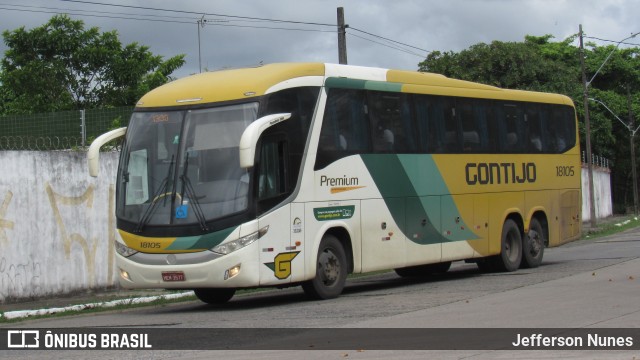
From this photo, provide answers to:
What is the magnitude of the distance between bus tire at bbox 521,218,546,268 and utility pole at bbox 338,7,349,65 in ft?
22.7

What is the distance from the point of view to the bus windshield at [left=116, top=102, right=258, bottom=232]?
46.1ft

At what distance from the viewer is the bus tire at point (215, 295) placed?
1603 centimetres

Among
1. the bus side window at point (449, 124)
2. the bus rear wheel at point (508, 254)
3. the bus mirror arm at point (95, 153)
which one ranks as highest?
the bus side window at point (449, 124)

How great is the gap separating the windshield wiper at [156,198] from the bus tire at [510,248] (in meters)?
8.13

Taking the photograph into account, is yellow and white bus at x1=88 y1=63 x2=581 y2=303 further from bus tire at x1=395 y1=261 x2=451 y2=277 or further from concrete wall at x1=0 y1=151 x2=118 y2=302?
concrete wall at x1=0 y1=151 x2=118 y2=302

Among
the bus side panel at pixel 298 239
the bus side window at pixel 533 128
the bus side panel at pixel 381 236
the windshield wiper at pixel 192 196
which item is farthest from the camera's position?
the bus side window at pixel 533 128

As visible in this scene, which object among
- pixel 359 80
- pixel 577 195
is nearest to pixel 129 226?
pixel 359 80

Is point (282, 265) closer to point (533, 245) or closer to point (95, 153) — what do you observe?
point (95, 153)

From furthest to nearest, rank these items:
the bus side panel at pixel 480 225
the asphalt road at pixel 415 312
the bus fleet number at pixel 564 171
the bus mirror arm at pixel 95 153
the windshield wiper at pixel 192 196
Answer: the bus fleet number at pixel 564 171 → the bus side panel at pixel 480 225 → the bus mirror arm at pixel 95 153 → the windshield wiper at pixel 192 196 → the asphalt road at pixel 415 312

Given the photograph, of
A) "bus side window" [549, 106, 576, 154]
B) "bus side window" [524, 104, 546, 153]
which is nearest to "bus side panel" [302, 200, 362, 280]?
"bus side window" [524, 104, 546, 153]

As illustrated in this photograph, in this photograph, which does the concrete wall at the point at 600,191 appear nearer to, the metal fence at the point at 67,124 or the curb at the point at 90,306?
the metal fence at the point at 67,124

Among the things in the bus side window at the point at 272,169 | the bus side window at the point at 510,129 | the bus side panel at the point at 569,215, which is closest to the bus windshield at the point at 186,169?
the bus side window at the point at 272,169

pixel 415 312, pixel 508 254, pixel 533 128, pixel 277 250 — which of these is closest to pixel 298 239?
pixel 277 250

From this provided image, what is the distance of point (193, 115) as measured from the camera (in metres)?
14.5
